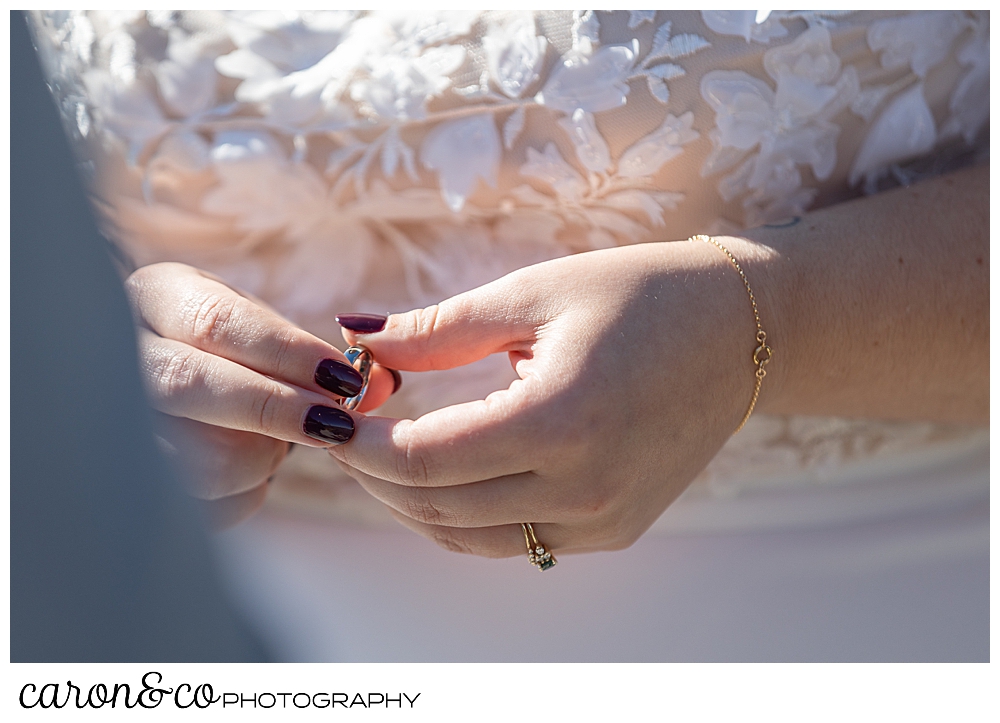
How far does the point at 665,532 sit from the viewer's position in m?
1.26

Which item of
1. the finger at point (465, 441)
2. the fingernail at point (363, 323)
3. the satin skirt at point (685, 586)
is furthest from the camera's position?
the satin skirt at point (685, 586)

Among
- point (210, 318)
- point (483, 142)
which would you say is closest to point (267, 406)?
point (210, 318)

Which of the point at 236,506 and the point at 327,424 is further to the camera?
the point at 236,506

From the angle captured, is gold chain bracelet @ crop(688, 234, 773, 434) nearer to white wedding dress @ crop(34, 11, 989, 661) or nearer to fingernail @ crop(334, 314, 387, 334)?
white wedding dress @ crop(34, 11, 989, 661)

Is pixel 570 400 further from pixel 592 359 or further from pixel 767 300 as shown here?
pixel 767 300

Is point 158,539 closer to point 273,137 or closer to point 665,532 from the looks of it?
point 273,137

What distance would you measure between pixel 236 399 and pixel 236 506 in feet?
Result: 0.84

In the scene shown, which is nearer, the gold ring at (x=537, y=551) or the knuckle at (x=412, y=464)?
the knuckle at (x=412, y=464)

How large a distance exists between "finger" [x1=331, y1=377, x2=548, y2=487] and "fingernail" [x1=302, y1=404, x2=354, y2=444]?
0.6 inches

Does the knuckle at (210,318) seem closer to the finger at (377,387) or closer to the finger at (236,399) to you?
the finger at (236,399)

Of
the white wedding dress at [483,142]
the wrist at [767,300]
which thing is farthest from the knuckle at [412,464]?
the wrist at [767,300]

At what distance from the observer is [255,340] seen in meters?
0.83

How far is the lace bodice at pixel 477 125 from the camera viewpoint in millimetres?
917

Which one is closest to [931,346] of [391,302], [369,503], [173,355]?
A: [391,302]
